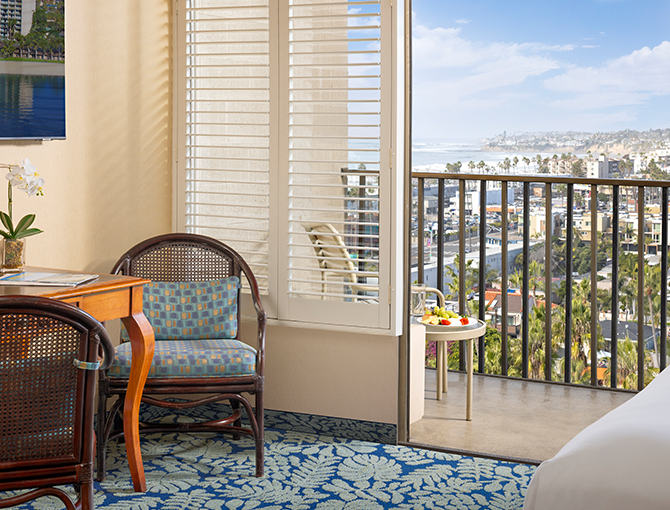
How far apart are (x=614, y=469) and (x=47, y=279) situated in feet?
5.95

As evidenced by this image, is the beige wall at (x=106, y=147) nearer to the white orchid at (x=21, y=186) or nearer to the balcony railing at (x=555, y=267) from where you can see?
the white orchid at (x=21, y=186)

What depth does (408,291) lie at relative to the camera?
10.5 feet

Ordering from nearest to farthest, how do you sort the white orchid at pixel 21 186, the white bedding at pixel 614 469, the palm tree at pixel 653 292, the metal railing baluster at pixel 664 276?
the white bedding at pixel 614 469
the white orchid at pixel 21 186
the metal railing baluster at pixel 664 276
the palm tree at pixel 653 292

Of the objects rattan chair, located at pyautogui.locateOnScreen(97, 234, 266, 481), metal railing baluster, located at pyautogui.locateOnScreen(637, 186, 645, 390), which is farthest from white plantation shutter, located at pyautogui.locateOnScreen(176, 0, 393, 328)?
metal railing baluster, located at pyautogui.locateOnScreen(637, 186, 645, 390)

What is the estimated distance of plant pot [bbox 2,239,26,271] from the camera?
253 cm

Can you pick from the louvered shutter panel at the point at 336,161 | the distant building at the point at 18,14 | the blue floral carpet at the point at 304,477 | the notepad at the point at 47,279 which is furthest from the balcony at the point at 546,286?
the distant building at the point at 18,14

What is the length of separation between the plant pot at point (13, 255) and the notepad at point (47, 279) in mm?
50

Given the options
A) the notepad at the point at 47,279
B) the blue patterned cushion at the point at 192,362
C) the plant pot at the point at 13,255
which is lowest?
the blue patterned cushion at the point at 192,362

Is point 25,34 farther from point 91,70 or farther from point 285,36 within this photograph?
point 285,36

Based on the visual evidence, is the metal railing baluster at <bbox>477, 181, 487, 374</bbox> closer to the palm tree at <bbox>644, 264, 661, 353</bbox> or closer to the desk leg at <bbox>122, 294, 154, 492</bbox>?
the palm tree at <bbox>644, 264, 661, 353</bbox>

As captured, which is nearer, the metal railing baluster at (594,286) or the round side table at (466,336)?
the round side table at (466,336)

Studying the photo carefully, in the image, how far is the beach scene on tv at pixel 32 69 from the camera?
2.61m

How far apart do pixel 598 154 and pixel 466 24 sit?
1.70 m

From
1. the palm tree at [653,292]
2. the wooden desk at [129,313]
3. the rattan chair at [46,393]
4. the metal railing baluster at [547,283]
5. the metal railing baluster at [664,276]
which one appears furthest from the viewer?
the metal railing baluster at [547,283]
